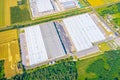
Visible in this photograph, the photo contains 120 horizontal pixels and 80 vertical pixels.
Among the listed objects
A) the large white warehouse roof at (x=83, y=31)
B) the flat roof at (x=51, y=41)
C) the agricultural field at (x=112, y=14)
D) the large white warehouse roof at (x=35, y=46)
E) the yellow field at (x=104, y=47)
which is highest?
the agricultural field at (x=112, y=14)

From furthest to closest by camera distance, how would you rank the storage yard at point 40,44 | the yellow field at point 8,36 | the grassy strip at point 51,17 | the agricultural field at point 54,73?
1. the grassy strip at point 51,17
2. the yellow field at point 8,36
3. the storage yard at point 40,44
4. the agricultural field at point 54,73

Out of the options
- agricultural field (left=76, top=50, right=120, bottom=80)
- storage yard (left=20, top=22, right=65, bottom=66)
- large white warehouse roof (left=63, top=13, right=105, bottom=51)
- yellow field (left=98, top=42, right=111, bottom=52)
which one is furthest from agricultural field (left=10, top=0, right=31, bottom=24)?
agricultural field (left=76, top=50, right=120, bottom=80)

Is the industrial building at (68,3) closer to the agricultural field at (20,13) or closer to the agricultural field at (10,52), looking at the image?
the agricultural field at (20,13)

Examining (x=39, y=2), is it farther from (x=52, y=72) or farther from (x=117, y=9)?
(x=52, y=72)

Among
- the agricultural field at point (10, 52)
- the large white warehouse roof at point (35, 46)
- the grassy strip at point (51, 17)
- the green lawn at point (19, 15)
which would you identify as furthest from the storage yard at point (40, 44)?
the green lawn at point (19, 15)

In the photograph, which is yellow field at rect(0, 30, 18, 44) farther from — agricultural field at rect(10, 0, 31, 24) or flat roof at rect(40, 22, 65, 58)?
flat roof at rect(40, 22, 65, 58)

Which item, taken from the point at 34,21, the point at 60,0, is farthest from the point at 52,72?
the point at 60,0
